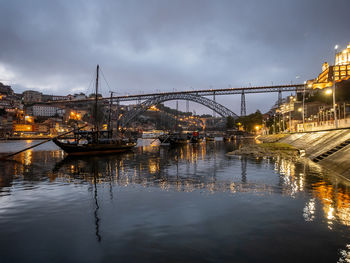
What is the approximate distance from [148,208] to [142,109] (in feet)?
272

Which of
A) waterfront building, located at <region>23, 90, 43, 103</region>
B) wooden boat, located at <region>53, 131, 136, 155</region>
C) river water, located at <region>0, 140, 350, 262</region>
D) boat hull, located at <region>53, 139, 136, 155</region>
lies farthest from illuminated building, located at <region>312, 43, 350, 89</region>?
waterfront building, located at <region>23, 90, 43, 103</region>

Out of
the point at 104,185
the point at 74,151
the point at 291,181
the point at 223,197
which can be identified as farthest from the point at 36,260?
the point at 74,151

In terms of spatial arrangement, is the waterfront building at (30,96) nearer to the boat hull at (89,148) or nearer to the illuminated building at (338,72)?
the boat hull at (89,148)

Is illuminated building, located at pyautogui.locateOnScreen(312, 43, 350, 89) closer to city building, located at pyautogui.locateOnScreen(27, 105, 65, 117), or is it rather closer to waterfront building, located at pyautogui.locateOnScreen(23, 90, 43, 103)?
city building, located at pyautogui.locateOnScreen(27, 105, 65, 117)

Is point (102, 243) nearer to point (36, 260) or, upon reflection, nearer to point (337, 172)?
point (36, 260)

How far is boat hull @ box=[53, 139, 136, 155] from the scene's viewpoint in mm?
28339

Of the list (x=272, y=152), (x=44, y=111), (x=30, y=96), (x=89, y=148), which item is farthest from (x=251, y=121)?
(x=30, y=96)

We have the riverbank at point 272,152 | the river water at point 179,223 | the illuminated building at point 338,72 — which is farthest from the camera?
the illuminated building at point 338,72

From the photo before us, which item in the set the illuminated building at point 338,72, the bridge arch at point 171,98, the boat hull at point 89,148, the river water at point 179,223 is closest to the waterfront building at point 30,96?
the bridge arch at point 171,98

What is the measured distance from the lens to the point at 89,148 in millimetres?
29797

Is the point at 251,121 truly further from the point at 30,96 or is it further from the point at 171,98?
the point at 30,96

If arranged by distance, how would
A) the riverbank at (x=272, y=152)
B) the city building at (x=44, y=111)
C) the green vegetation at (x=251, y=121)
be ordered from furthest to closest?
the city building at (x=44, y=111)
the green vegetation at (x=251, y=121)
the riverbank at (x=272, y=152)

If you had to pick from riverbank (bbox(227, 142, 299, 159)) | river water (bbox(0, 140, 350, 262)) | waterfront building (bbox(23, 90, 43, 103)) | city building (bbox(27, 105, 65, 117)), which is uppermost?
waterfront building (bbox(23, 90, 43, 103))

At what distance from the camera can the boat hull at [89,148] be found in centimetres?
2834
